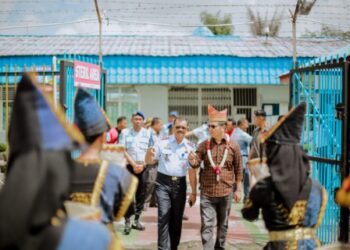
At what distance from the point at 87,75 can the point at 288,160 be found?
4294 millimetres

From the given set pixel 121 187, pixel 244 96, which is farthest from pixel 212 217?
pixel 244 96

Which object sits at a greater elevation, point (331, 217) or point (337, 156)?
point (337, 156)

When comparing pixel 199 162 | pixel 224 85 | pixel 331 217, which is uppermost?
pixel 224 85

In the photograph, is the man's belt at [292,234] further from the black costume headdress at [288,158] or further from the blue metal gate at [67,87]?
the blue metal gate at [67,87]

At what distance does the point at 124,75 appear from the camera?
1833 cm

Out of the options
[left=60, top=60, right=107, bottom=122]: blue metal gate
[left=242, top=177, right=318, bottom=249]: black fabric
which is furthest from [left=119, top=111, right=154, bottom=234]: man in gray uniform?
[left=242, top=177, right=318, bottom=249]: black fabric

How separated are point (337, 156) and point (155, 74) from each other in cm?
1215

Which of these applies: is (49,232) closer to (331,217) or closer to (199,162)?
(199,162)

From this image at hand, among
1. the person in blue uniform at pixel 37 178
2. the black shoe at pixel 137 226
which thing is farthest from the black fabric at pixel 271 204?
the black shoe at pixel 137 226

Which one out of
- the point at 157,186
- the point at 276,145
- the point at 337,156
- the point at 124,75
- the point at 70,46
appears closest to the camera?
the point at 276,145

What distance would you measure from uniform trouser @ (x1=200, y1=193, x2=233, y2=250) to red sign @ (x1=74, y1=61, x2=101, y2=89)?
2272 millimetres

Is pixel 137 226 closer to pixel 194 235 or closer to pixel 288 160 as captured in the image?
pixel 194 235

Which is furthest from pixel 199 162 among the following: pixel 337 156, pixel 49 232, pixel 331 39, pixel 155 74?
pixel 331 39

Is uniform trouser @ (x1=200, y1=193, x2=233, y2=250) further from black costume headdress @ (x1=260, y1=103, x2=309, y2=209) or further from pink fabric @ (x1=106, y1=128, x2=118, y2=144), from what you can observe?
pink fabric @ (x1=106, y1=128, x2=118, y2=144)
